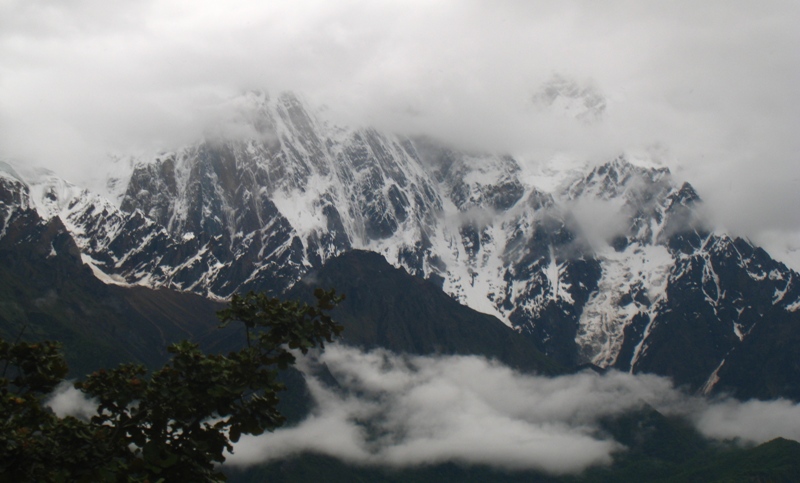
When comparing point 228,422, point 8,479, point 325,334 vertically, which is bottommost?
point 8,479

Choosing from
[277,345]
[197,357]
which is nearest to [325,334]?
[277,345]

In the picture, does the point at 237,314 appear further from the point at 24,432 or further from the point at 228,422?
the point at 24,432

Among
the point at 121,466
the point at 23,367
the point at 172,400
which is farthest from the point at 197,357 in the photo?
the point at 23,367

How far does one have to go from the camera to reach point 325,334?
Answer: 32.3 m

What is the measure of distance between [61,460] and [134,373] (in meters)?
4.08

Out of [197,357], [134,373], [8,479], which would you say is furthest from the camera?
[134,373]

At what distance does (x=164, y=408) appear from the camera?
31750mm

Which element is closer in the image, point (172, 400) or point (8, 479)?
point (8, 479)

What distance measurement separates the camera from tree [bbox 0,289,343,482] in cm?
3022

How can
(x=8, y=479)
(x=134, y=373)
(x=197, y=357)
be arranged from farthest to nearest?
(x=134, y=373), (x=197, y=357), (x=8, y=479)

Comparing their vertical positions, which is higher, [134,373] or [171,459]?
[134,373]

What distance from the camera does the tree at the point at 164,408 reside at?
30.2m

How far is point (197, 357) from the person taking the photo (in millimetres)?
31266

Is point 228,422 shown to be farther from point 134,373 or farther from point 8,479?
point 8,479
